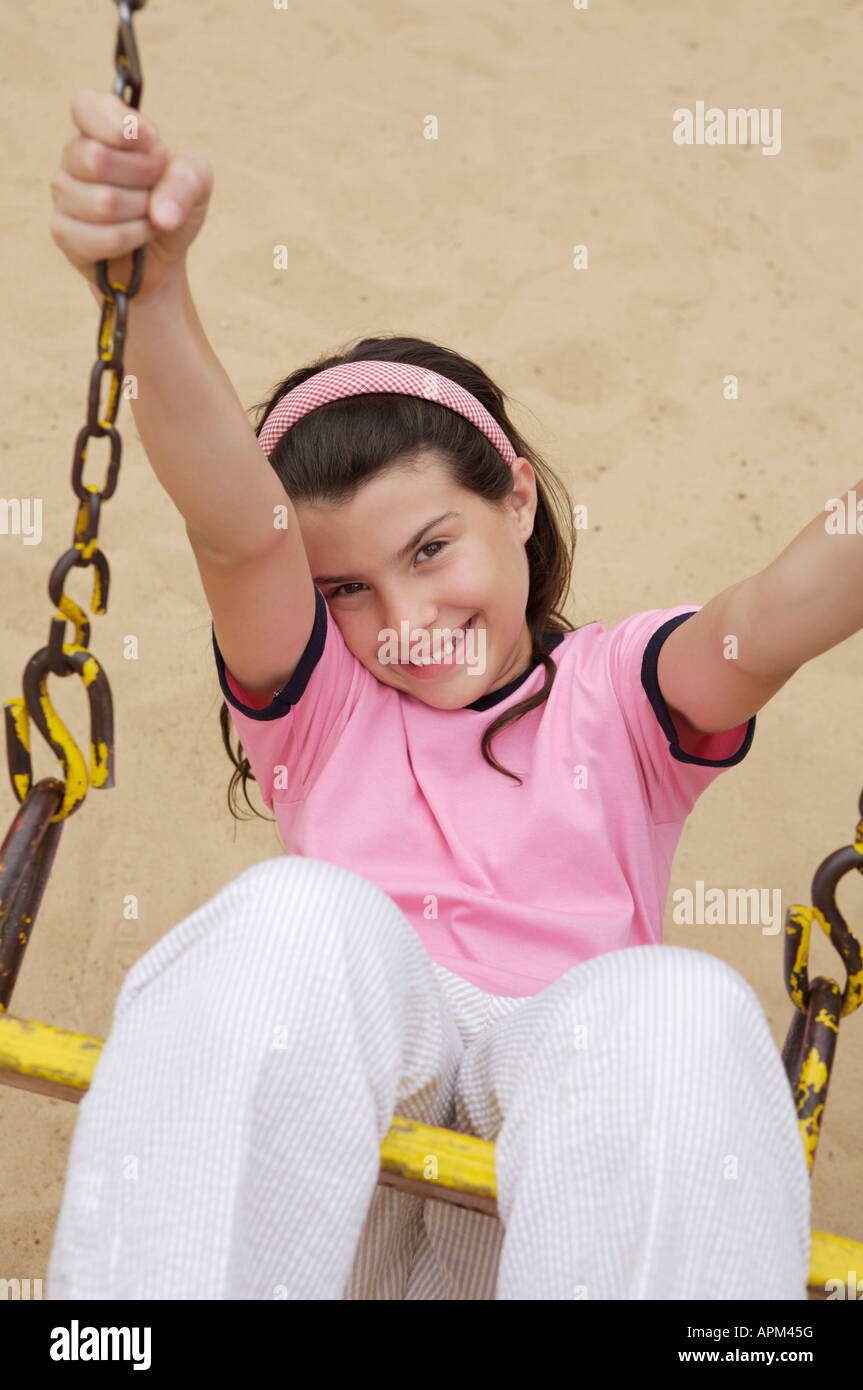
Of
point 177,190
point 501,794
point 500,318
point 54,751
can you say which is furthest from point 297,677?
point 500,318

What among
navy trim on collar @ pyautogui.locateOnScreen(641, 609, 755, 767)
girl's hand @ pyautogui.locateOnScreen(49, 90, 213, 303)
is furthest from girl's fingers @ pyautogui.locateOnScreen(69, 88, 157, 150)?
navy trim on collar @ pyautogui.locateOnScreen(641, 609, 755, 767)

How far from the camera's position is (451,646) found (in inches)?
38.1

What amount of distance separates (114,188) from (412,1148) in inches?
18.4

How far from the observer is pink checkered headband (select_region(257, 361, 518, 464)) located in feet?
3.36

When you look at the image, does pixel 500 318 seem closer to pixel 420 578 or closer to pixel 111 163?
pixel 420 578

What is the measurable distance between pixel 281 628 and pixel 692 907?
2.63 ft

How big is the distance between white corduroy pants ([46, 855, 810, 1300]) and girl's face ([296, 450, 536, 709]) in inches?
11.5

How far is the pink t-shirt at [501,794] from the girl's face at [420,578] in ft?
0.08

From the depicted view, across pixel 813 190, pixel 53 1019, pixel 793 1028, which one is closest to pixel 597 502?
pixel 813 190

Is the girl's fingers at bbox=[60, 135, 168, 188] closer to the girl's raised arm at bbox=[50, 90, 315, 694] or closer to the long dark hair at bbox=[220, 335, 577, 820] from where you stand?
the girl's raised arm at bbox=[50, 90, 315, 694]

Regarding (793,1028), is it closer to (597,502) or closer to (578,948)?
(578,948)

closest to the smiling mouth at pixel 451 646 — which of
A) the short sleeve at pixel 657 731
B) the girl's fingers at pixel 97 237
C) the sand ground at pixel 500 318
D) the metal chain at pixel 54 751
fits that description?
the short sleeve at pixel 657 731

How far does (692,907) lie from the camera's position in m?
1.54
